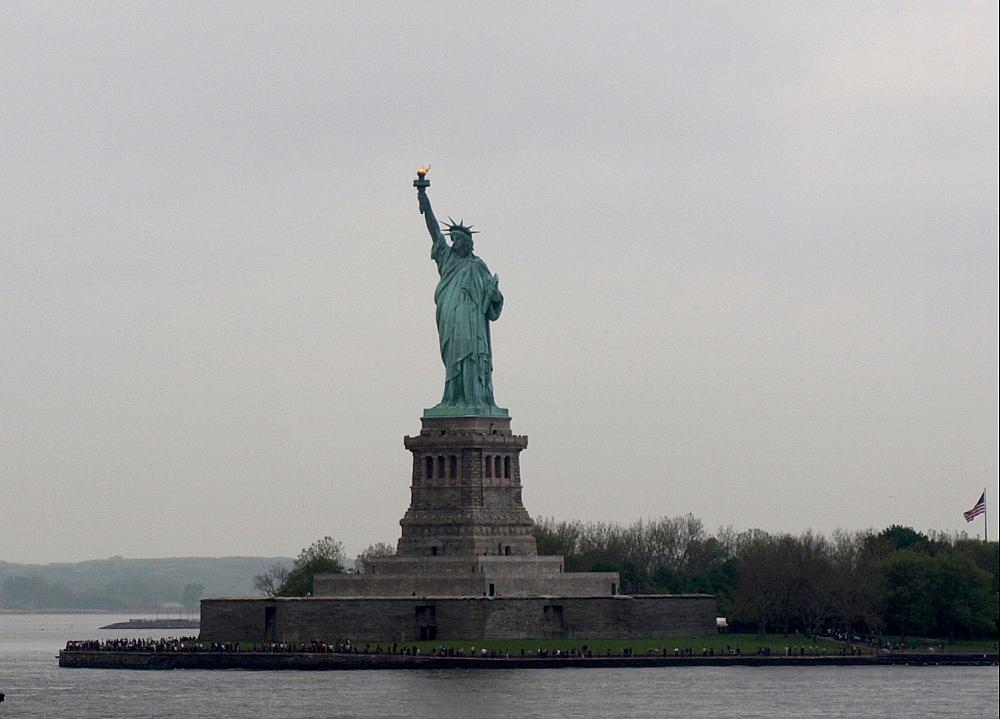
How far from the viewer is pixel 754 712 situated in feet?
263

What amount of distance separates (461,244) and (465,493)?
38.0ft

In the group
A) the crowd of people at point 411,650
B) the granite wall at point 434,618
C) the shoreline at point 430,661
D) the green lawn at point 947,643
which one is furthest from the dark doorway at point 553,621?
the green lawn at point 947,643

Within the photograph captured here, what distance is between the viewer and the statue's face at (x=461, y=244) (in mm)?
110188

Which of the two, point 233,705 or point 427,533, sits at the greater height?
point 427,533

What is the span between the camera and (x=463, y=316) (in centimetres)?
10981

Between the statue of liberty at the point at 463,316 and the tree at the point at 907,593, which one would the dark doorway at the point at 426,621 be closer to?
the statue of liberty at the point at 463,316

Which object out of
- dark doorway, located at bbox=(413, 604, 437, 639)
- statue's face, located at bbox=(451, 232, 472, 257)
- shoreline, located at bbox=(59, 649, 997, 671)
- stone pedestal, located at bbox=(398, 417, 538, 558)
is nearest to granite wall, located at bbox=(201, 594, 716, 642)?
dark doorway, located at bbox=(413, 604, 437, 639)

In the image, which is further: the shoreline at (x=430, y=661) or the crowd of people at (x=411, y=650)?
the crowd of people at (x=411, y=650)

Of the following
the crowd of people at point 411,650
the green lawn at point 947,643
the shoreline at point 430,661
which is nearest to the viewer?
the shoreline at point 430,661

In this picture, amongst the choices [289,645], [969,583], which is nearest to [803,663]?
[969,583]

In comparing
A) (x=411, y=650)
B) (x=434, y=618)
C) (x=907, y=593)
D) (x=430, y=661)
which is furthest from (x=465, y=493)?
(x=907, y=593)

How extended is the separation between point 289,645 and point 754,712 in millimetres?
28264

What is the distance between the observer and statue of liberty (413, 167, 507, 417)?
109750mm

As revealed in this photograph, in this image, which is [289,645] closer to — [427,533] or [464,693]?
[427,533]
